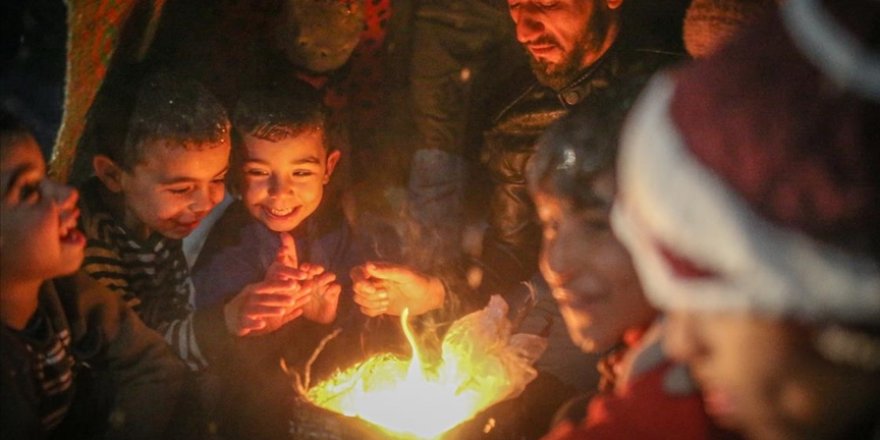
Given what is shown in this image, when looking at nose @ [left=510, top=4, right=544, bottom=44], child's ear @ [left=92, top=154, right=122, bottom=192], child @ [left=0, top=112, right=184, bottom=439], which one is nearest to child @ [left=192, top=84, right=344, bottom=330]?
child's ear @ [left=92, top=154, right=122, bottom=192]

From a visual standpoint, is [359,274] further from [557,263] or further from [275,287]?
[557,263]

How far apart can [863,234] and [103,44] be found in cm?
183

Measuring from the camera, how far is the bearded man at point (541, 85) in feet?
7.91

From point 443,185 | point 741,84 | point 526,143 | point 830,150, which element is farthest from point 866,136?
point 443,185

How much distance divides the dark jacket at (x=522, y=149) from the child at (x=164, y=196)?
67cm

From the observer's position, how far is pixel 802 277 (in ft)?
3.20

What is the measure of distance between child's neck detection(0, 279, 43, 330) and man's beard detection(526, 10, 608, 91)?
1.43 meters

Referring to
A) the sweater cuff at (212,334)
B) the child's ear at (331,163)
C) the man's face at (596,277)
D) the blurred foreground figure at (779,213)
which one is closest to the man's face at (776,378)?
the blurred foreground figure at (779,213)

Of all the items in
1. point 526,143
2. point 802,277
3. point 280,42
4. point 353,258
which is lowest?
point 353,258

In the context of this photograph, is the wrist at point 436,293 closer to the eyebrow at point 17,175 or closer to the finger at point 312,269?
the finger at point 312,269

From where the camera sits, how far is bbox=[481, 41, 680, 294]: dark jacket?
244 cm

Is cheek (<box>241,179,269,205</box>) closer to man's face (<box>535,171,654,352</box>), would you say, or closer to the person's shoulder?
the person's shoulder

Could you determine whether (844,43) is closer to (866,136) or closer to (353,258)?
(866,136)

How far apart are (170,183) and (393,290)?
68 cm
